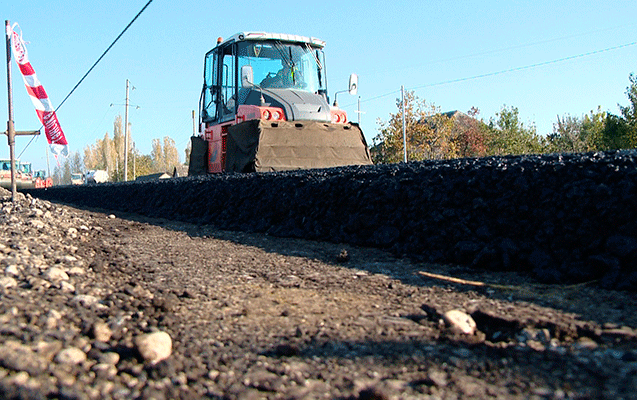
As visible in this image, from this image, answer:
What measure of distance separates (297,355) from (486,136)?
41.3 meters

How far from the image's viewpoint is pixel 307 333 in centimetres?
281

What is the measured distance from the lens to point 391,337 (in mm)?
2721

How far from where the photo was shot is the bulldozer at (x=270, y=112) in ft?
31.9

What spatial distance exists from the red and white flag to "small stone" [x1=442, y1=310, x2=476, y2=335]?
1148cm

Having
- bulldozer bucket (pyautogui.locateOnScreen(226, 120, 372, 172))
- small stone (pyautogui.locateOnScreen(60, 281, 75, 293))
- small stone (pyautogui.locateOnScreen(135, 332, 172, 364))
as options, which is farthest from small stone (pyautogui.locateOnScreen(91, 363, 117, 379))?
bulldozer bucket (pyautogui.locateOnScreen(226, 120, 372, 172))

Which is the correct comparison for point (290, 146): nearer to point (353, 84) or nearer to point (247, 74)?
point (247, 74)

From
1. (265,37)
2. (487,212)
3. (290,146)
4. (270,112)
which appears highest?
(265,37)

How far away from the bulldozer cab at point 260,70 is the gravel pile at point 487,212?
407 cm

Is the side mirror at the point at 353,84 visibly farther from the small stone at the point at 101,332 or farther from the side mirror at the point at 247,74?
the small stone at the point at 101,332

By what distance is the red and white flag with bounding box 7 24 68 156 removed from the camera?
11.3m

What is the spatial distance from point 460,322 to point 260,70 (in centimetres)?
934

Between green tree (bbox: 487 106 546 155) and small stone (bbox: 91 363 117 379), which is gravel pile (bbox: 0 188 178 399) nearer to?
small stone (bbox: 91 363 117 379)

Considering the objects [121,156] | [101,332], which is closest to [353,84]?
[101,332]

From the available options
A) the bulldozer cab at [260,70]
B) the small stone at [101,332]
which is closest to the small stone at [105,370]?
the small stone at [101,332]
